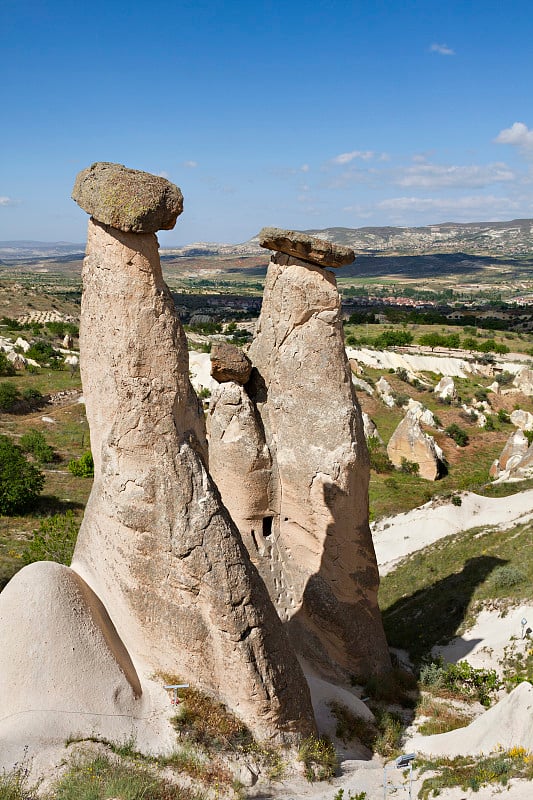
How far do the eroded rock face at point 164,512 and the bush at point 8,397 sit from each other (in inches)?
1309

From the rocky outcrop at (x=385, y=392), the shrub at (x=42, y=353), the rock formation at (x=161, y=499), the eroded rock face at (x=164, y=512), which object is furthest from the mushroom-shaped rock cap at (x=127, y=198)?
the shrub at (x=42, y=353)

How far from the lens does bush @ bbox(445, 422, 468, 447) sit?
34.2 metres

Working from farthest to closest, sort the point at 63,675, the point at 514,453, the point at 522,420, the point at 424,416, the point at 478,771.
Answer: the point at 522,420
the point at 424,416
the point at 514,453
the point at 478,771
the point at 63,675

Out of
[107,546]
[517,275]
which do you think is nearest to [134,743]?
[107,546]

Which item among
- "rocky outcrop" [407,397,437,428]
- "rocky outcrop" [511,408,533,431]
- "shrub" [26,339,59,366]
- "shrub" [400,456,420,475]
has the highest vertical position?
"shrub" [26,339,59,366]

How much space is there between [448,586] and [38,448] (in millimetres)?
20907

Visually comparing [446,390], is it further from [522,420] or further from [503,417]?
[522,420]

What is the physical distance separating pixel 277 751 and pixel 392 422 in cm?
3186

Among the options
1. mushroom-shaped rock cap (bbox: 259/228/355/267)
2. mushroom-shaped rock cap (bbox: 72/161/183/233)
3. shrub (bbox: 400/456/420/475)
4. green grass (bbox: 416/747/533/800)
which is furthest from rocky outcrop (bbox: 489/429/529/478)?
mushroom-shaped rock cap (bbox: 72/161/183/233)

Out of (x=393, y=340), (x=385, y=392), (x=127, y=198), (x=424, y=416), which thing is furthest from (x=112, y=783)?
(x=393, y=340)

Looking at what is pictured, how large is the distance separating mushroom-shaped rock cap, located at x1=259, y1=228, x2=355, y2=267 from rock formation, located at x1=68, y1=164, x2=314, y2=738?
345 cm

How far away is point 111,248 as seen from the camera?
624 cm

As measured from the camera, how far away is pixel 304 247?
9578 millimetres

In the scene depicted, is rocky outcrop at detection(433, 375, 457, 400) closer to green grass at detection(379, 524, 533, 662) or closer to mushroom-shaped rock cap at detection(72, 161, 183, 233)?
green grass at detection(379, 524, 533, 662)
